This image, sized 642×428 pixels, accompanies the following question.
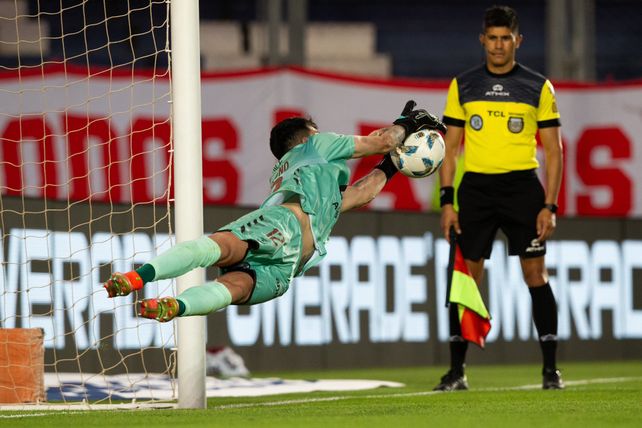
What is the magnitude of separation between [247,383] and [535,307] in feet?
6.16

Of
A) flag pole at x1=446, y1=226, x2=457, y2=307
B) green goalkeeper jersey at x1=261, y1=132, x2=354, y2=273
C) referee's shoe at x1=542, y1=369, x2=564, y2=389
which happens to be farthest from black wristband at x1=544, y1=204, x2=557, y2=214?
green goalkeeper jersey at x1=261, y1=132, x2=354, y2=273

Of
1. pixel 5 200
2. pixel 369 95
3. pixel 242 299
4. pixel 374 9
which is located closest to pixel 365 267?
pixel 369 95

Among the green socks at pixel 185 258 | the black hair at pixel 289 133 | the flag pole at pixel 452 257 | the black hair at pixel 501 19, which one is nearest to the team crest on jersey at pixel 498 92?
the black hair at pixel 501 19

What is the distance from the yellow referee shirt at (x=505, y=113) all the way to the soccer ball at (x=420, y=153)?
1028mm

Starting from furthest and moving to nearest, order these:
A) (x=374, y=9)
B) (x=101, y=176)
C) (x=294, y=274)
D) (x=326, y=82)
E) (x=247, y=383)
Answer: (x=374, y=9) < (x=326, y=82) < (x=101, y=176) < (x=247, y=383) < (x=294, y=274)

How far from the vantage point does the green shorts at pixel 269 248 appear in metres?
4.95

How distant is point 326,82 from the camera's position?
1034cm

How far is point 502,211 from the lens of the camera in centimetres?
662

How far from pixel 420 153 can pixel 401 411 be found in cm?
121

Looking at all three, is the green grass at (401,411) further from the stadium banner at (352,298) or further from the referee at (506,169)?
the stadium banner at (352,298)

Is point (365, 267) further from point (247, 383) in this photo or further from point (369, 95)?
point (247, 383)

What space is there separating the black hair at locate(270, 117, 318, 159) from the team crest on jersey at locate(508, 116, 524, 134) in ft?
4.73

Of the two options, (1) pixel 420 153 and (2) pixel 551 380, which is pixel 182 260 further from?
(2) pixel 551 380

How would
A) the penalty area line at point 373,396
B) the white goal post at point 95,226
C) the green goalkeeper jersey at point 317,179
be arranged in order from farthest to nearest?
1. the penalty area line at point 373,396
2. the white goal post at point 95,226
3. the green goalkeeper jersey at point 317,179
